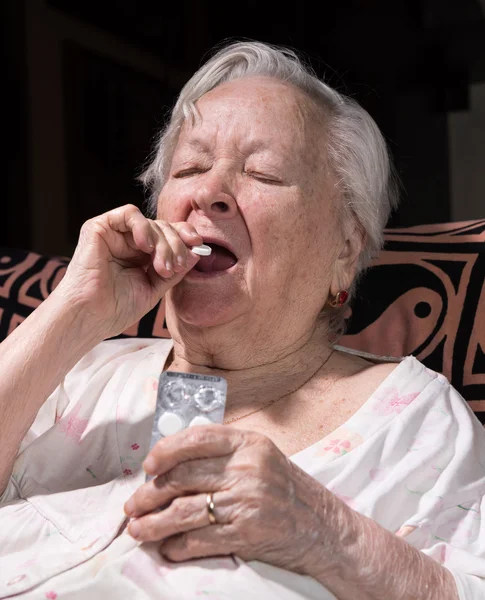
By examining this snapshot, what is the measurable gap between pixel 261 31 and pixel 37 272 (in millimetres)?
1327

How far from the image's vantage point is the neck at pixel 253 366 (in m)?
1.60

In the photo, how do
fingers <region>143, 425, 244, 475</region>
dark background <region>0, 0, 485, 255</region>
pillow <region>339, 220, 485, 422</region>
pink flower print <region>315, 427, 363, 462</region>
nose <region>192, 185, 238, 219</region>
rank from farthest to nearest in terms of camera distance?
dark background <region>0, 0, 485, 255</region>
pillow <region>339, 220, 485, 422</region>
nose <region>192, 185, 238, 219</region>
pink flower print <region>315, 427, 363, 462</region>
fingers <region>143, 425, 244, 475</region>

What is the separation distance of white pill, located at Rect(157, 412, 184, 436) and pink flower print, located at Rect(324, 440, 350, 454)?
0.36m

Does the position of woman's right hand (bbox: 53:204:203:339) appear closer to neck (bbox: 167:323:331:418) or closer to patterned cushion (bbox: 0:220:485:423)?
neck (bbox: 167:323:331:418)

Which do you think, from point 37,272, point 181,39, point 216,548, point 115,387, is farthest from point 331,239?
point 181,39

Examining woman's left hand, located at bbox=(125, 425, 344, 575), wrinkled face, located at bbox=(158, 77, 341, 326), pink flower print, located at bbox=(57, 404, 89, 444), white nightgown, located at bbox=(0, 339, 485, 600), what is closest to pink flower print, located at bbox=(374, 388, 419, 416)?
white nightgown, located at bbox=(0, 339, 485, 600)

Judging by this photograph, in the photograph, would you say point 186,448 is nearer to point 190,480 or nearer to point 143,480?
point 190,480

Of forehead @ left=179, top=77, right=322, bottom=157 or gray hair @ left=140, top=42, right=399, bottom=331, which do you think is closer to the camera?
forehead @ left=179, top=77, right=322, bottom=157

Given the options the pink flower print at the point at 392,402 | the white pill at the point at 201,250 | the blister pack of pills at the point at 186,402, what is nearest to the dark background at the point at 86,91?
the white pill at the point at 201,250

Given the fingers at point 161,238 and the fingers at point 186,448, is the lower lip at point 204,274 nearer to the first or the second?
the fingers at point 161,238

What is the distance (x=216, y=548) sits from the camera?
1.17 m

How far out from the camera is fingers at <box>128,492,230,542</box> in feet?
3.73

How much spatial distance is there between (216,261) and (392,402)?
0.43 m

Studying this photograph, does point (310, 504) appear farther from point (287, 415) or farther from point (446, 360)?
point (446, 360)
